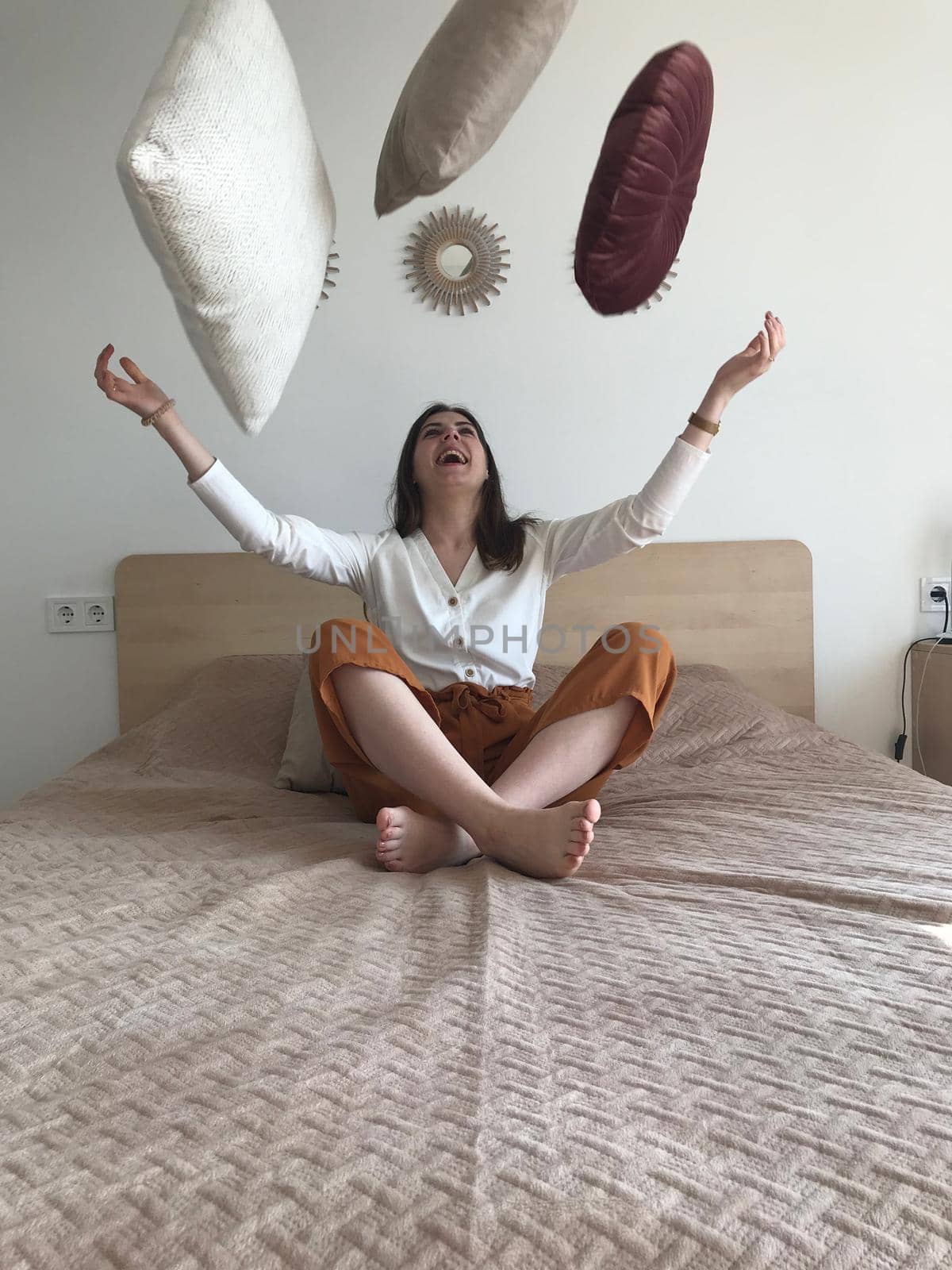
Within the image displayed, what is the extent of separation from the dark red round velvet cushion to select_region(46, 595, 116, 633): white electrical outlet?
1643 millimetres

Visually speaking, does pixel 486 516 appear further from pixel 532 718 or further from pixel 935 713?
pixel 935 713

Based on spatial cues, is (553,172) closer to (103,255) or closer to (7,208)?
(103,255)

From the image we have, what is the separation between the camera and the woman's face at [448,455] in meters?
1.67

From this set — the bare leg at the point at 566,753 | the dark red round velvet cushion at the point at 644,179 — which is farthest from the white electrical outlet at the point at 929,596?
the dark red round velvet cushion at the point at 644,179

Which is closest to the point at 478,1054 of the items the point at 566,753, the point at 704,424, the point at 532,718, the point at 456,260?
the point at 566,753

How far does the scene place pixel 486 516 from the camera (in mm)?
1696

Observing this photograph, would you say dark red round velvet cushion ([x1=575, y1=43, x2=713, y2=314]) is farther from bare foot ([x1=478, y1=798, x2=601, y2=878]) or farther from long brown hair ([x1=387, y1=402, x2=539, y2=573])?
long brown hair ([x1=387, y1=402, x2=539, y2=573])

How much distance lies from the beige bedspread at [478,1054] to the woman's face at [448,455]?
2.36 ft

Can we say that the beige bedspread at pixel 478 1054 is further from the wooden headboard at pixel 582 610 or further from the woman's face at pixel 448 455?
the wooden headboard at pixel 582 610

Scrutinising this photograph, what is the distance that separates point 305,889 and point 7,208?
1.91m

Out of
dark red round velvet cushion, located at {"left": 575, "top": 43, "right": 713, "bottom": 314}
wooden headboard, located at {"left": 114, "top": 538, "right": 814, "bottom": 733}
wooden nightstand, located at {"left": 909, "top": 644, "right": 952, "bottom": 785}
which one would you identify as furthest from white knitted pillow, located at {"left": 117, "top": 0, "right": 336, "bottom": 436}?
wooden nightstand, located at {"left": 909, "top": 644, "right": 952, "bottom": 785}

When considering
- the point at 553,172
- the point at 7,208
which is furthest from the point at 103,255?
the point at 553,172

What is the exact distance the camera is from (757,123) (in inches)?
86.9

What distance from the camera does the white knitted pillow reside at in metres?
0.55
